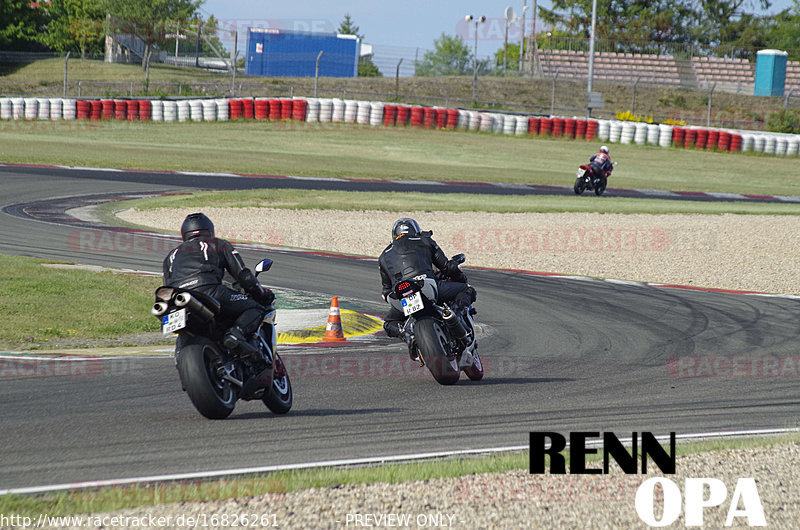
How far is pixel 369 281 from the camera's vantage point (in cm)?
1447

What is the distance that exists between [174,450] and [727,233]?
17.5 metres

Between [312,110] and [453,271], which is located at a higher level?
[312,110]

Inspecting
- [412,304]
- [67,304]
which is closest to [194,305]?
[412,304]

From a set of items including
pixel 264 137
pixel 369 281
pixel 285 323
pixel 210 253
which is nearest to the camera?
pixel 210 253

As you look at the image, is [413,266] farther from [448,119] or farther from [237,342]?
[448,119]

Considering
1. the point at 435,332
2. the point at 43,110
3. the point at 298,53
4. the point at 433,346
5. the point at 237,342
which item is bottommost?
the point at 433,346

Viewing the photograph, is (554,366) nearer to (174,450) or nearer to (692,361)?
(692,361)

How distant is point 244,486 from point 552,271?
466 inches

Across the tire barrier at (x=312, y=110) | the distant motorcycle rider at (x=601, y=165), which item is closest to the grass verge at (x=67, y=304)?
the distant motorcycle rider at (x=601, y=165)

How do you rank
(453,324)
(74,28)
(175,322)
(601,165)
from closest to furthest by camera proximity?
(175,322)
(453,324)
(601,165)
(74,28)

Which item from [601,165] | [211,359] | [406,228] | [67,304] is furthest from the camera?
[601,165]

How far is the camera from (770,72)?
58844 mm

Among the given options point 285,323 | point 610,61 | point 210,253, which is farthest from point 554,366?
point 610,61

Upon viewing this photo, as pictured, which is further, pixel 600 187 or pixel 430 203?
pixel 600 187
